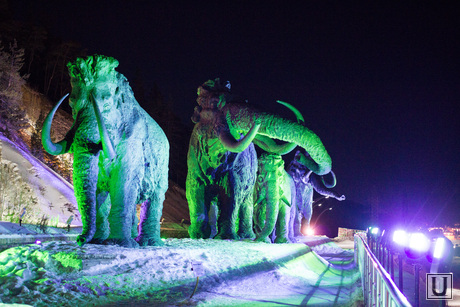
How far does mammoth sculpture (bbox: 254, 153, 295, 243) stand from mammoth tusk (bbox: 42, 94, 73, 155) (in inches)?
211

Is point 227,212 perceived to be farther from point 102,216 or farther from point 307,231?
point 307,231

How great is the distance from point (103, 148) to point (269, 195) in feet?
17.4

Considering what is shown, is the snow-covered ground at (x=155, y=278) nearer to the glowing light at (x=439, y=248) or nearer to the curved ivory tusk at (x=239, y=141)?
the curved ivory tusk at (x=239, y=141)

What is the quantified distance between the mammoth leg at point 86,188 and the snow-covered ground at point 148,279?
56cm

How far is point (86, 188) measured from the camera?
6.63 metres

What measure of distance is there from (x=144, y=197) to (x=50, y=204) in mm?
17704

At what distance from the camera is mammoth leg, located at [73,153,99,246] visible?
262 inches

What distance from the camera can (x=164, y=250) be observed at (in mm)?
6445

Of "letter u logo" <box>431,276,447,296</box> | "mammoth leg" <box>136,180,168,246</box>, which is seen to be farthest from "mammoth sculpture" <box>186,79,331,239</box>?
"letter u logo" <box>431,276,447,296</box>

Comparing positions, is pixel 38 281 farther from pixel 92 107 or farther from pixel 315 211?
pixel 315 211

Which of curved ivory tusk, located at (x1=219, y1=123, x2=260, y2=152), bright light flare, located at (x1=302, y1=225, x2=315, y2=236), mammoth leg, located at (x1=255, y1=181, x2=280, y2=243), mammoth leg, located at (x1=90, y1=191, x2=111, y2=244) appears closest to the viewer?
mammoth leg, located at (x1=90, y1=191, x2=111, y2=244)

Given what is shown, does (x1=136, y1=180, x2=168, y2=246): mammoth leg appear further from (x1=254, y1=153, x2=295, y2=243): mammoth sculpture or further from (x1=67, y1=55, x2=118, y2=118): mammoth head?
(x1=254, y1=153, x2=295, y2=243): mammoth sculpture

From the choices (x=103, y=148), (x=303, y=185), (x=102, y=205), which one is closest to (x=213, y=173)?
(x=102, y=205)

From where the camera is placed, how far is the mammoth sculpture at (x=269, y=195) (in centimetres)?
1107
